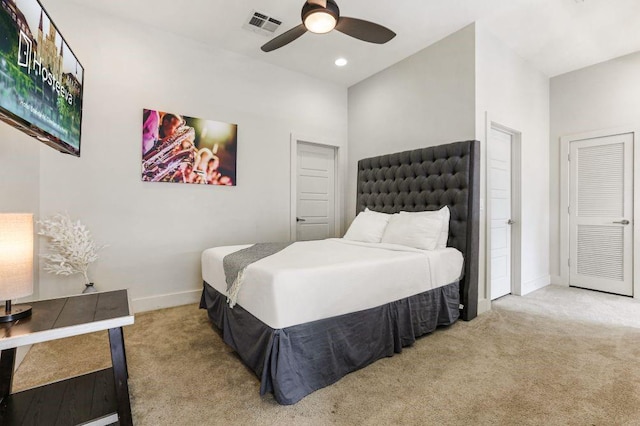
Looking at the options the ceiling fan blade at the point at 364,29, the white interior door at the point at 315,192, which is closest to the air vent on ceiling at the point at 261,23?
the ceiling fan blade at the point at 364,29

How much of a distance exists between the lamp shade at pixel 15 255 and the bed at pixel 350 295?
1.03m

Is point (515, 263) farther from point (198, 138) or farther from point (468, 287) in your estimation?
point (198, 138)

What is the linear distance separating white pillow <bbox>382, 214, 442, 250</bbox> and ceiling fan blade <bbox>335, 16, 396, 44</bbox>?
159 cm

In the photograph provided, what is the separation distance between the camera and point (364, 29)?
2.28 meters

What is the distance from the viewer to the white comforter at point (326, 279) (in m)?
1.71

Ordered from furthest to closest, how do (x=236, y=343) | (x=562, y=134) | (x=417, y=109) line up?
(x=562, y=134)
(x=417, y=109)
(x=236, y=343)

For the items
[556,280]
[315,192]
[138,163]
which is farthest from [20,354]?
[556,280]

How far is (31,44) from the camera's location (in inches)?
58.5

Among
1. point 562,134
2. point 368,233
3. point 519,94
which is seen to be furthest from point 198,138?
point 562,134

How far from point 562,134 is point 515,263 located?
6.53 ft

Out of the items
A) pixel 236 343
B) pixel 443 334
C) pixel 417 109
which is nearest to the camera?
pixel 236 343

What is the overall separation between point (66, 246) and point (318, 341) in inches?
93.0

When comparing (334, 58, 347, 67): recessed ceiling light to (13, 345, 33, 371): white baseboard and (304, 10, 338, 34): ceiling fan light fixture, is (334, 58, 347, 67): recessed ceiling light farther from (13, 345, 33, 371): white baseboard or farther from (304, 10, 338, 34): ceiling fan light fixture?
(13, 345, 33, 371): white baseboard

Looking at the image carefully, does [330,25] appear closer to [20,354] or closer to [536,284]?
[20,354]
